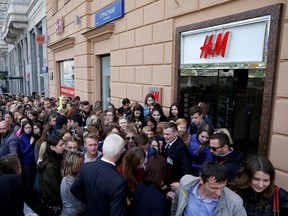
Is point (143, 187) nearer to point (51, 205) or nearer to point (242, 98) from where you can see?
point (51, 205)

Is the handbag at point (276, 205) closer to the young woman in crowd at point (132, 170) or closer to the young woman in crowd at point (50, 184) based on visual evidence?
the young woman in crowd at point (132, 170)

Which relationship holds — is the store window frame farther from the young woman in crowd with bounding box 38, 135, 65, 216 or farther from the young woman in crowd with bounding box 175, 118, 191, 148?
the young woman in crowd with bounding box 38, 135, 65, 216

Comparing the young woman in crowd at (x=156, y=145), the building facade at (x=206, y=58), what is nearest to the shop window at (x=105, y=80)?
the building facade at (x=206, y=58)

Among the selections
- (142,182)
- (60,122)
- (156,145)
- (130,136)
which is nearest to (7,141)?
(60,122)

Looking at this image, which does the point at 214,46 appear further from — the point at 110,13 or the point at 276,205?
the point at 110,13

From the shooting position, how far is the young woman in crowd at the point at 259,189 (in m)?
1.97

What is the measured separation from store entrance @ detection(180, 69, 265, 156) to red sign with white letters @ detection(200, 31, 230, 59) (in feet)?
1.10

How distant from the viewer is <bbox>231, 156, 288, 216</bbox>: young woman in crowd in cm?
197

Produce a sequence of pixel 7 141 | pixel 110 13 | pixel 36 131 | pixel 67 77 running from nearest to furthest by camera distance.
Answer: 1. pixel 7 141
2. pixel 36 131
3. pixel 110 13
4. pixel 67 77

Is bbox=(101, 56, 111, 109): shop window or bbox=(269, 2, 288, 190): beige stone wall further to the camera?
bbox=(101, 56, 111, 109): shop window

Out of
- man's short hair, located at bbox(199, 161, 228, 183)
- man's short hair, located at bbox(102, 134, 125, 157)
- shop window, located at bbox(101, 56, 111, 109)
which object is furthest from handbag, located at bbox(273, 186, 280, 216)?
shop window, located at bbox(101, 56, 111, 109)

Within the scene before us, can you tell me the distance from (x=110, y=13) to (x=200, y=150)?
574 centimetres

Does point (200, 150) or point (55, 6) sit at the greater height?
point (55, 6)

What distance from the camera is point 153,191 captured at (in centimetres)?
190
